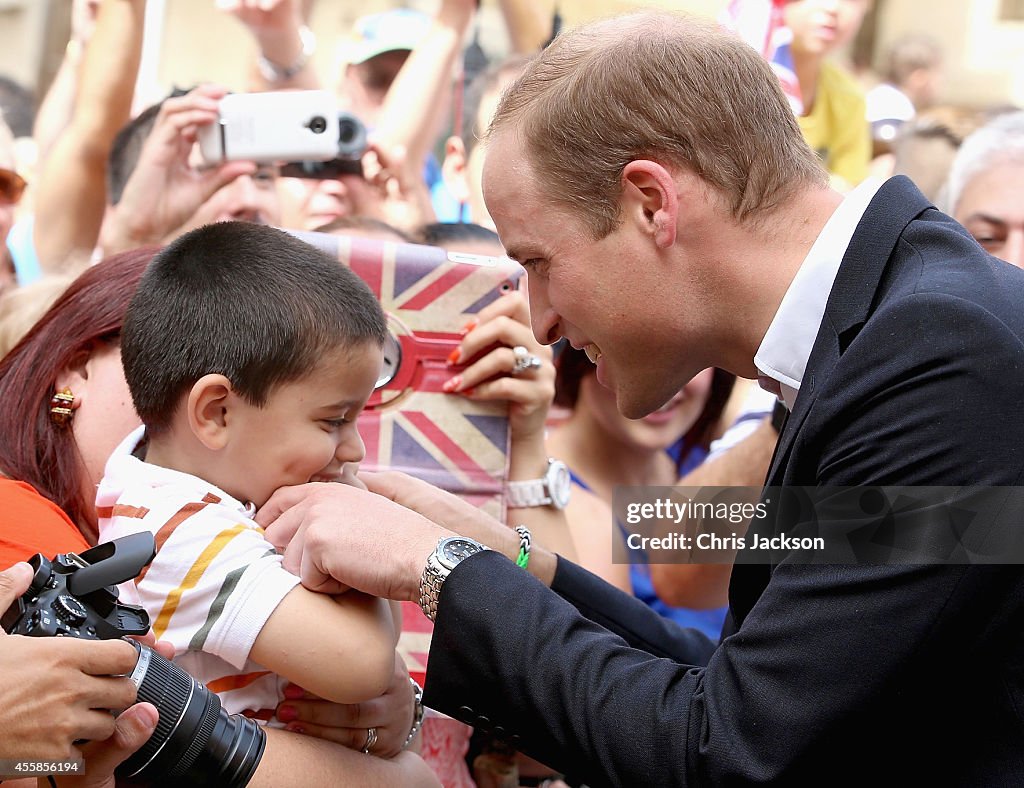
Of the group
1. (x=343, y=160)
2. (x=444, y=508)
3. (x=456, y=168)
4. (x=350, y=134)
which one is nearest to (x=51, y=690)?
(x=444, y=508)

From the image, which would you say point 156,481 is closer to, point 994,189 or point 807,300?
point 807,300

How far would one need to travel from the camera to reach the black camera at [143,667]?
146 centimetres

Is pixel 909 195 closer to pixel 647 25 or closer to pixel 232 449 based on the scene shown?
pixel 647 25

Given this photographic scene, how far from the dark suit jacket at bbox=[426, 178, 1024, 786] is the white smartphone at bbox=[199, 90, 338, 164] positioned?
1707 millimetres

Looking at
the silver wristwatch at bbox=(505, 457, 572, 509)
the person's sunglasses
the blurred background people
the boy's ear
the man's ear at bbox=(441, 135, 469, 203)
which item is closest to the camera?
the boy's ear

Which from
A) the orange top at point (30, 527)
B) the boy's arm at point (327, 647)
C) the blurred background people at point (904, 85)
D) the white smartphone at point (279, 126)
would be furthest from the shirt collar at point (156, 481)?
the blurred background people at point (904, 85)

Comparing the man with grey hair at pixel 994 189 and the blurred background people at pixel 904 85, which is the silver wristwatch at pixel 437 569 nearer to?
the man with grey hair at pixel 994 189

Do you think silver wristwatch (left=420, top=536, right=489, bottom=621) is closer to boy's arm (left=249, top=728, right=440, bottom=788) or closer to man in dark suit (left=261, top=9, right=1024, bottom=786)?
man in dark suit (left=261, top=9, right=1024, bottom=786)

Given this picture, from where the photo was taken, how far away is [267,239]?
1.94 m

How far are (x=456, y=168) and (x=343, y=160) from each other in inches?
29.2

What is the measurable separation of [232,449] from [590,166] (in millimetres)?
704

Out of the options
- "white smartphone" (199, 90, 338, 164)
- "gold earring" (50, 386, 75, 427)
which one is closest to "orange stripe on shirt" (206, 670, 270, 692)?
"gold earring" (50, 386, 75, 427)

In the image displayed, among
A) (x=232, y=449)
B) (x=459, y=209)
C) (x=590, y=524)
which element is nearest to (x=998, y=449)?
(x=232, y=449)

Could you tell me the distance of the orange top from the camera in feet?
5.82
